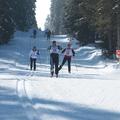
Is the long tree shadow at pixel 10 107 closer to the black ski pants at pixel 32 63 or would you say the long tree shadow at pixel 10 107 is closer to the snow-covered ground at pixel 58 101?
the snow-covered ground at pixel 58 101

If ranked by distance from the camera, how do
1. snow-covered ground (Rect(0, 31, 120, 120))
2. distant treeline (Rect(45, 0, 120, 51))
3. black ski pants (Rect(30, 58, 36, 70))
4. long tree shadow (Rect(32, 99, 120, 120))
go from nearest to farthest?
long tree shadow (Rect(32, 99, 120, 120))
snow-covered ground (Rect(0, 31, 120, 120))
black ski pants (Rect(30, 58, 36, 70))
distant treeline (Rect(45, 0, 120, 51))

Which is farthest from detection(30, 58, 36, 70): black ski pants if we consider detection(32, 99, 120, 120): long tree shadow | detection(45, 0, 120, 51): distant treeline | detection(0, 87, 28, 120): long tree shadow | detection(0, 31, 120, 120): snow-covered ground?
detection(32, 99, 120, 120): long tree shadow

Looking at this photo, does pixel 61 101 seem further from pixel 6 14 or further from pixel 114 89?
pixel 6 14

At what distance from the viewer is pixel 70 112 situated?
11.7 meters

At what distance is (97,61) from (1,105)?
3245 centimetres

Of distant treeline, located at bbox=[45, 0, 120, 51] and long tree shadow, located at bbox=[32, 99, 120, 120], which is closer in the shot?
long tree shadow, located at bbox=[32, 99, 120, 120]

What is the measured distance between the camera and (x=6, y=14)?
5672cm

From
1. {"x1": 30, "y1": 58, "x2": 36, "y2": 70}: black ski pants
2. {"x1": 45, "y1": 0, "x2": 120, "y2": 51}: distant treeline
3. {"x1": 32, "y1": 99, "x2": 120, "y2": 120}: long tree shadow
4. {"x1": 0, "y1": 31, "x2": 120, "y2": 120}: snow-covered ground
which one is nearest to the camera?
{"x1": 32, "y1": 99, "x2": 120, "y2": 120}: long tree shadow

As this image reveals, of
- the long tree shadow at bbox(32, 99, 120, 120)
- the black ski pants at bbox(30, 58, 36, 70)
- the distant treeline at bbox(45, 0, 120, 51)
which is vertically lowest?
the long tree shadow at bbox(32, 99, 120, 120)

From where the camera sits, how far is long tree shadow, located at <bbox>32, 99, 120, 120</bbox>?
36.3ft

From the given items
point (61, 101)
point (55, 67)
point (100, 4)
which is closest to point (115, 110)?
point (61, 101)

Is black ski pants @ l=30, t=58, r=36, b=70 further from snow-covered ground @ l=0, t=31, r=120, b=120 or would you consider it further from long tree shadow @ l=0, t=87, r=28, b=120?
long tree shadow @ l=0, t=87, r=28, b=120

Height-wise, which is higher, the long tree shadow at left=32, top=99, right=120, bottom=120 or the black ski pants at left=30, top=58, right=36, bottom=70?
the black ski pants at left=30, top=58, right=36, bottom=70

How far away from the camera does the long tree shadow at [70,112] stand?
11.1 m
